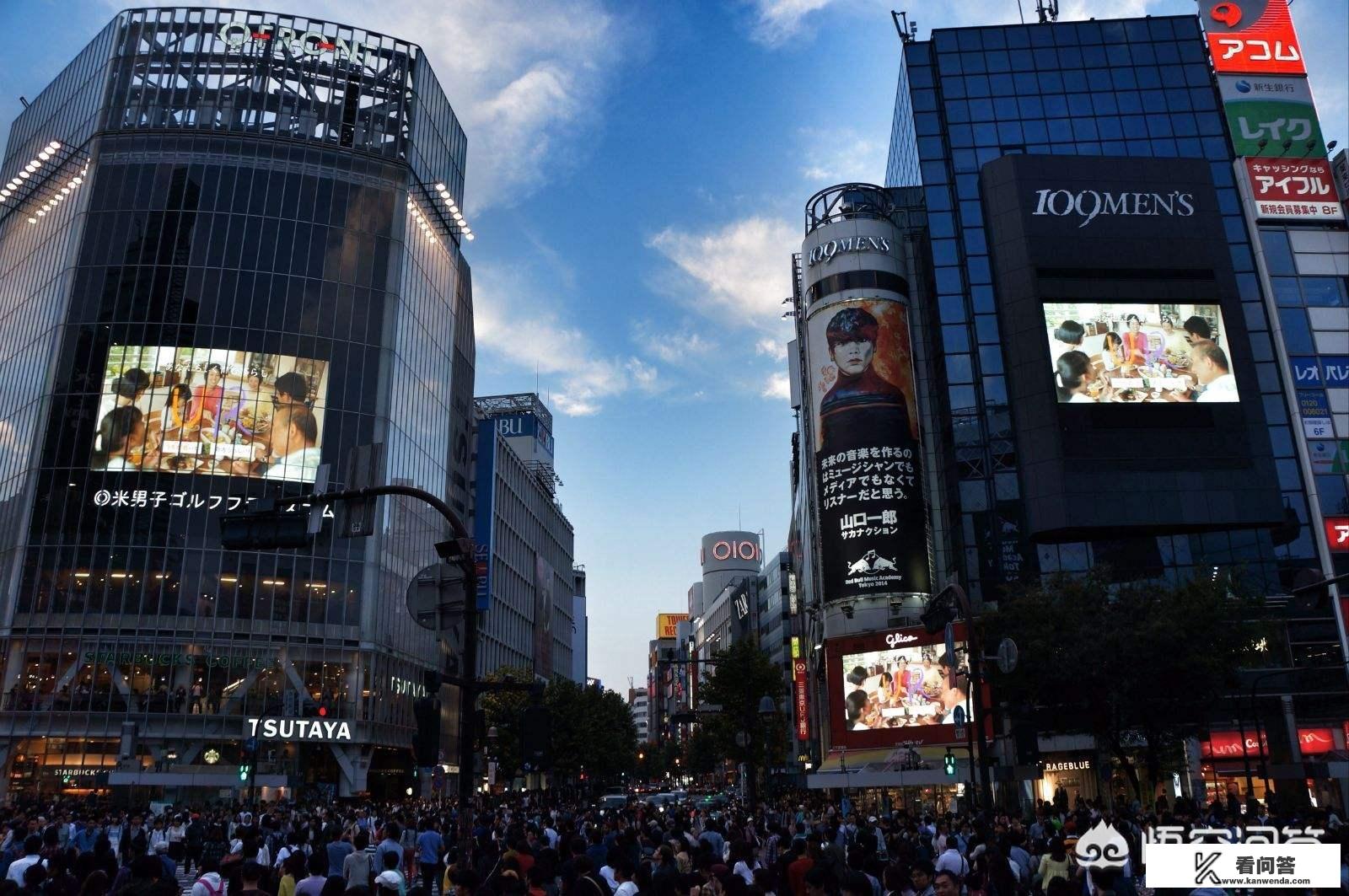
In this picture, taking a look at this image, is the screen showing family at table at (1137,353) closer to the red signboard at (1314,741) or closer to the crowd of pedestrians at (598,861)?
the red signboard at (1314,741)

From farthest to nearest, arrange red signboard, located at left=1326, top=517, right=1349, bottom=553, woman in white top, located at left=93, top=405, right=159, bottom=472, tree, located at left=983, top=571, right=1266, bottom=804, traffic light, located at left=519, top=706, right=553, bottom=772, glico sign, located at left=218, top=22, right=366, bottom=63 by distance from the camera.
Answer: glico sign, located at left=218, top=22, right=366, bottom=63 → woman in white top, located at left=93, top=405, right=159, bottom=472 → red signboard, located at left=1326, top=517, right=1349, bottom=553 → tree, located at left=983, top=571, right=1266, bottom=804 → traffic light, located at left=519, top=706, right=553, bottom=772

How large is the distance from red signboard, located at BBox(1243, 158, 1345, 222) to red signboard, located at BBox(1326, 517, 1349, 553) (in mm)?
19416

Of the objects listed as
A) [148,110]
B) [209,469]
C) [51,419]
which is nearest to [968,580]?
[209,469]

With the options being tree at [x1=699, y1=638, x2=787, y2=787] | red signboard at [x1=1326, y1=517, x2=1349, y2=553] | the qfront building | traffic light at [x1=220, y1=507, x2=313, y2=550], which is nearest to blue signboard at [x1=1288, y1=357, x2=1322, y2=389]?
red signboard at [x1=1326, y1=517, x2=1349, y2=553]

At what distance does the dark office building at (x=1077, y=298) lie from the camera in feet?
182

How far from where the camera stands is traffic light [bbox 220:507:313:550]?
13.7m

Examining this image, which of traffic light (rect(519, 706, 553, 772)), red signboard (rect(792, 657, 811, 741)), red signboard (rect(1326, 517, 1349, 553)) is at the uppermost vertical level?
red signboard (rect(1326, 517, 1349, 553))

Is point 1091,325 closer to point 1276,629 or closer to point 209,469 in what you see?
point 1276,629

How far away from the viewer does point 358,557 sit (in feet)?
228

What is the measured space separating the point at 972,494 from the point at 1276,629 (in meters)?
17.4

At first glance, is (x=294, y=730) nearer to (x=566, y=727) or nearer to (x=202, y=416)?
(x=202, y=416)

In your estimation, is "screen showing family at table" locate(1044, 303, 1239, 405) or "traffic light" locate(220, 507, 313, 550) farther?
"screen showing family at table" locate(1044, 303, 1239, 405)

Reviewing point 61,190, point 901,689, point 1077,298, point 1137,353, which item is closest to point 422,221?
point 61,190

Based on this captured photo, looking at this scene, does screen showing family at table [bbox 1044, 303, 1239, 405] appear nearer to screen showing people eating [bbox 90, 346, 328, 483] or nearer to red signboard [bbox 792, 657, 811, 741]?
red signboard [bbox 792, 657, 811, 741]
